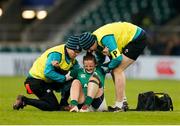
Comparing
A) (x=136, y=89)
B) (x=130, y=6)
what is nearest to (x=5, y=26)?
(x=130, y=6)

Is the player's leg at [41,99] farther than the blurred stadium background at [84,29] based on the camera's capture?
No

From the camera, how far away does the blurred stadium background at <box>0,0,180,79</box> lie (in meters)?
32.8

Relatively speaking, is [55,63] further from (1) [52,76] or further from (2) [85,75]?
Answer: (2) [85,75]

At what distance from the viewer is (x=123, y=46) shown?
1559cm

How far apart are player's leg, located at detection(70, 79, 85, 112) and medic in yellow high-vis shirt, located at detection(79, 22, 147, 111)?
65cm

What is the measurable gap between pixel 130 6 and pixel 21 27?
16.2 ft

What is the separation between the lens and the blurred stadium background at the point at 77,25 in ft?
107

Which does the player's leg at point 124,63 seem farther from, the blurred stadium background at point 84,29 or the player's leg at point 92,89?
the blurred stadium background at point 84,29

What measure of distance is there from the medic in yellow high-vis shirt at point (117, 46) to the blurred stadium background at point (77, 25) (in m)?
16.5

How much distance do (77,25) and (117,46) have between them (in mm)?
22025

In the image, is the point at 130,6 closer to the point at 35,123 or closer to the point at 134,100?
the point at 134,100

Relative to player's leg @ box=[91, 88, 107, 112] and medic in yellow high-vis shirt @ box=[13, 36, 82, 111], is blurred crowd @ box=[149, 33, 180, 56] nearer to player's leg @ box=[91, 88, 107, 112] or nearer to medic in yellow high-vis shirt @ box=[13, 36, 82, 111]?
medic in yellow high-vis shirt @ box=[13, 36, 82, 111]

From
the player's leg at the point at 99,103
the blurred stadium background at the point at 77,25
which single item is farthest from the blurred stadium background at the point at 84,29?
the player's leg at the point at 99,103

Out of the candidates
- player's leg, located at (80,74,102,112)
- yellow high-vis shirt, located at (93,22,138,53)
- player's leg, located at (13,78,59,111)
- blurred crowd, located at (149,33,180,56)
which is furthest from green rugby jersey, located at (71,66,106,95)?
blurred crowd, located at (149,33,180,56)
